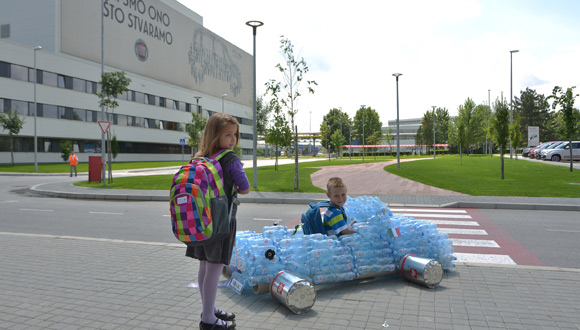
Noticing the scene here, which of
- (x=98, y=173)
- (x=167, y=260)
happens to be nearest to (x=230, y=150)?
(x=167, y=260)

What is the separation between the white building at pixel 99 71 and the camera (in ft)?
132

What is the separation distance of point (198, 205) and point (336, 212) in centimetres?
221

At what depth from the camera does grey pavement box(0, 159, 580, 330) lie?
138 inches

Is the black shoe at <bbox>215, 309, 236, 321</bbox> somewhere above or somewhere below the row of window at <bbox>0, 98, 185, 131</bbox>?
Result: below

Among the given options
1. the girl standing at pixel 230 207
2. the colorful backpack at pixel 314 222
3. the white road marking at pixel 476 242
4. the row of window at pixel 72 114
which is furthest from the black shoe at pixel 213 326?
the row of window at pixel 72 114

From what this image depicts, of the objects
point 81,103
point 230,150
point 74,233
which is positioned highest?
point 81,103

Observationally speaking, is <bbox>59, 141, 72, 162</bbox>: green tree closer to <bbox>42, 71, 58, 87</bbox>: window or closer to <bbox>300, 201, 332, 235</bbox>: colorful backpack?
<bbox>42, 71, 58, 87</bbox>: window

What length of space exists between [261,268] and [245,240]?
15.8 inches

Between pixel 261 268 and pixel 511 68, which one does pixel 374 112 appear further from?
pixel 261 268

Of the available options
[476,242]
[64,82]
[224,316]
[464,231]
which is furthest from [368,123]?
[224,316]

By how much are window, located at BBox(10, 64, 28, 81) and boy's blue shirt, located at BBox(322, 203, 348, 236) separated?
4352cm

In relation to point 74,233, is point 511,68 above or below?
above

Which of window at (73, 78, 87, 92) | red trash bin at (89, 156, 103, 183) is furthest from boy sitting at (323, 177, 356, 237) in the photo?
window at (73, 78, 87, 92)

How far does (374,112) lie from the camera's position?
108 m
